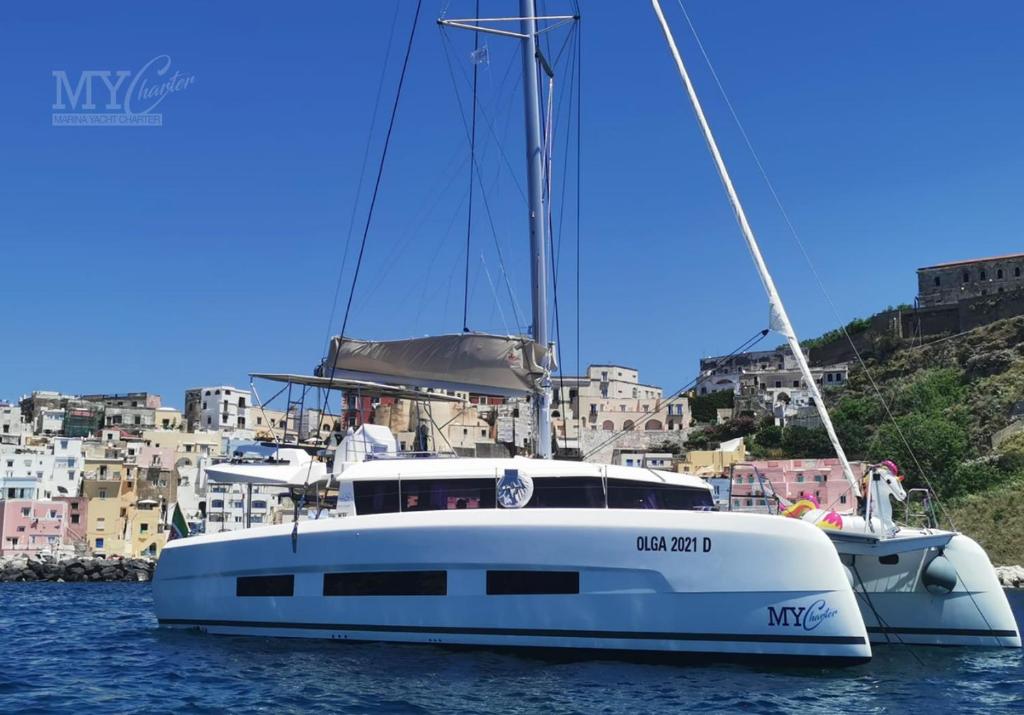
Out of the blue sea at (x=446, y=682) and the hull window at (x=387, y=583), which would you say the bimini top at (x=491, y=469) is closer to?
the hull window at (x=387, y=583)

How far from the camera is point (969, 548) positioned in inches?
559

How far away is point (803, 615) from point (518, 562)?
328 cm

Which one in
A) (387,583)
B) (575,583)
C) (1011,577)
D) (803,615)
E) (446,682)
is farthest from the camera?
(1011,577)

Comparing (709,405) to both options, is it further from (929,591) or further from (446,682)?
(446,682)

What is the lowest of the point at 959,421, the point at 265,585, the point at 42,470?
the point at 265,585

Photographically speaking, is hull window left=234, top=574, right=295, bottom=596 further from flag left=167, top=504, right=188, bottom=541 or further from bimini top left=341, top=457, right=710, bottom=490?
flag left=167, top=504, right=188, bottom=541

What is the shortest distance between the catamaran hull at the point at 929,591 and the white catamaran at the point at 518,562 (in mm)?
1944

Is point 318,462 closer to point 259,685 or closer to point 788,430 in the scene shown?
point 259,685

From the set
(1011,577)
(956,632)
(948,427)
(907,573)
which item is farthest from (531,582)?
(948,427)

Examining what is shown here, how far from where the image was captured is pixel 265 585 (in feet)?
48.2

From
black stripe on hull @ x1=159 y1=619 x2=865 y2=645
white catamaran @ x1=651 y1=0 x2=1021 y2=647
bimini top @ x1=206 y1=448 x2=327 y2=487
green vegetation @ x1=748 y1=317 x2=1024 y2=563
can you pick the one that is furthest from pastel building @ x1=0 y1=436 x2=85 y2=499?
white catamaran @ x1=651 y1=0 x2=1021 y2=647

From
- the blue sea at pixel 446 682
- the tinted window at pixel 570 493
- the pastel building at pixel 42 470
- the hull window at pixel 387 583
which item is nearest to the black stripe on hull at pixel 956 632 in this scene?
the blue sea at pixel 446 682

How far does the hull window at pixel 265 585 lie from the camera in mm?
14492

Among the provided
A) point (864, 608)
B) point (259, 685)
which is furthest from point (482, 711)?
point (864, 608)
